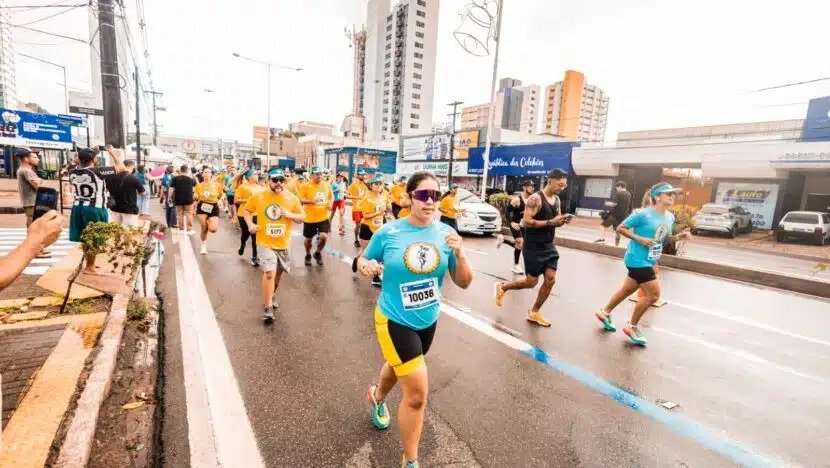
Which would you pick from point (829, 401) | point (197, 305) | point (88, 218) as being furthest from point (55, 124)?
point (829, 401)

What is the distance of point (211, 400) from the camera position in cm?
319

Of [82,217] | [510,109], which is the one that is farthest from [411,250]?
[510,109]

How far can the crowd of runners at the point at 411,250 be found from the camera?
8.02 ft

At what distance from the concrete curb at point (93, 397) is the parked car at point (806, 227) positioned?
2356 centimetres

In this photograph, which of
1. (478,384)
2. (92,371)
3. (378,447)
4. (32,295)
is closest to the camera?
(378,447)

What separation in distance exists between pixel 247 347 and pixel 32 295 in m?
3.36

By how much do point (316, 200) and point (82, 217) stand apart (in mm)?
3606

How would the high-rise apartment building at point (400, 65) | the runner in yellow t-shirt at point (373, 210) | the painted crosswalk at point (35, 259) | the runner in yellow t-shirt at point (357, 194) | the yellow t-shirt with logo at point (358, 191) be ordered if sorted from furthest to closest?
the high-rise apartment building at point (400, 65)
the yellow t-shirt with logo at point (358, 191)
the runner in yellow t-shirt at point (357, 194)
the runner in yellow t-shirt at point (373, 210)
the painted crosswalk at point (35, 259)

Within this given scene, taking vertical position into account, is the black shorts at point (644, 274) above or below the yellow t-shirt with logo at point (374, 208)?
below

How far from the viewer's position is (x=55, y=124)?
730 inches

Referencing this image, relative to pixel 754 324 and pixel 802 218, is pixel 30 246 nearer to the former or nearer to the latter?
pixel 754 324

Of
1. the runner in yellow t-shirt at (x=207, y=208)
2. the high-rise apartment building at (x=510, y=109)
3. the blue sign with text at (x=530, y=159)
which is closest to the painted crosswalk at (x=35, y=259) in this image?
the runner in yellow t-shirt at (x=207, y=208)

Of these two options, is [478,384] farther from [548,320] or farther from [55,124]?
[55,124]

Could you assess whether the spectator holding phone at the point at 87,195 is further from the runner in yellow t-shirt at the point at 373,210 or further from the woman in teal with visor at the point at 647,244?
the woman in teal with visor at the point at 647,244
